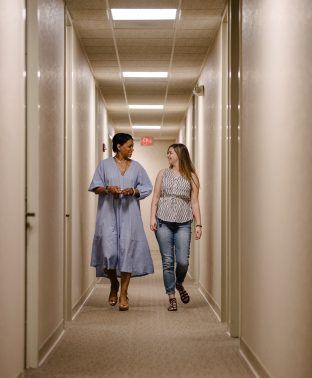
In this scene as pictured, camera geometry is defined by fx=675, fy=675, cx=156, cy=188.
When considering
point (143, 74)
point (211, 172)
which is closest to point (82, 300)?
point (211, 172)

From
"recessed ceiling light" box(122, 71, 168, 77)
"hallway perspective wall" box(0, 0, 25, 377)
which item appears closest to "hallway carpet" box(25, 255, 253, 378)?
"hallway perspective wall" box(0, 0, 25, 377)

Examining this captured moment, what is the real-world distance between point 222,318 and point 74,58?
2.47 metres

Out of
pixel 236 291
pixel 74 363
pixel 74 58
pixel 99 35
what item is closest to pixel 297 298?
pixel 74 363

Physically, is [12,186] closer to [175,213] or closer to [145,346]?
[145,346]

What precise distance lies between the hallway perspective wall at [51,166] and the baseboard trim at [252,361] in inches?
44.5

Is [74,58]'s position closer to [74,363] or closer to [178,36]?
[178,36]

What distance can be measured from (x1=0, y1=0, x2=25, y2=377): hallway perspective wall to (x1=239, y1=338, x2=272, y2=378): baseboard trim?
114 centimetres

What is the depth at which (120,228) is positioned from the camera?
5.69 metres

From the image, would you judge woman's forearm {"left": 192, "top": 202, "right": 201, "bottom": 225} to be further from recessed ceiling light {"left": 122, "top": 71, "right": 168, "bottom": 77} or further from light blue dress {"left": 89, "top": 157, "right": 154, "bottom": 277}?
recessed ceiling light {"left": 122, "top": 71, "right": 168, "bottom": 77}

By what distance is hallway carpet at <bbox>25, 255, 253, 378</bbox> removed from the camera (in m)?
3.48

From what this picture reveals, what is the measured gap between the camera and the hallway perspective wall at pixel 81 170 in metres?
5.62

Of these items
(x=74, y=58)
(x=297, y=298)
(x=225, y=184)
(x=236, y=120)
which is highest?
(x=74, y=58)

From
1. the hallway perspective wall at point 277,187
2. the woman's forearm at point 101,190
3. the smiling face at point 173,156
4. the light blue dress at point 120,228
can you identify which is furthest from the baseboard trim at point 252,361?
the smiling face at point 173,156

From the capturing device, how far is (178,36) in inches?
239
